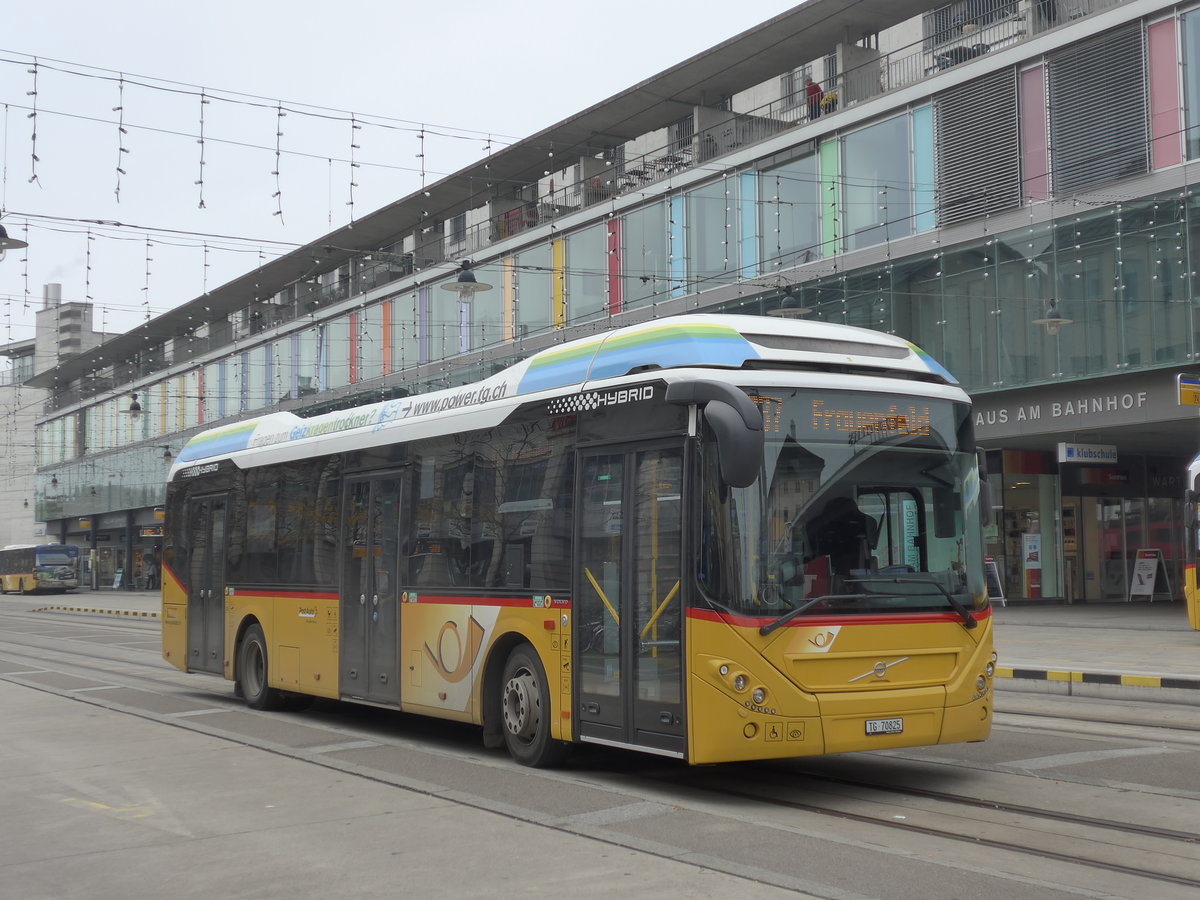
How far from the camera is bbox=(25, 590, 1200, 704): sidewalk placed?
15375 millimetres

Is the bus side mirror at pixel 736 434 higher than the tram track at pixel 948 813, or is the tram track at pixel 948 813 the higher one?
the bus side mirror at pixel 736 434

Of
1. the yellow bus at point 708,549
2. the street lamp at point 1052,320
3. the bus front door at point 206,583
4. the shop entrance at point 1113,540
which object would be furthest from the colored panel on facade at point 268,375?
the yellow bus at point 708,549

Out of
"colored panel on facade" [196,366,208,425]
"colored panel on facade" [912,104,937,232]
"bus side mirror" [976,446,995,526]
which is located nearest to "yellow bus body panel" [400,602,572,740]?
"bus side mirror" [976,446,995,526]

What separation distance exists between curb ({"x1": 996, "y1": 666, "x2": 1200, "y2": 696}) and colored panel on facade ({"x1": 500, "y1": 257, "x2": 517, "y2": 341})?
26484mm

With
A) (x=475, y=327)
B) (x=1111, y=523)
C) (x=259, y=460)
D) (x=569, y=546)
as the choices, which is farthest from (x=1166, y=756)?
(x=475, y=327)

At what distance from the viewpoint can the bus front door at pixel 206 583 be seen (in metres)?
16.4

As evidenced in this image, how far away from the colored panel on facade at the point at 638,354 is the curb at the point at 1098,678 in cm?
861

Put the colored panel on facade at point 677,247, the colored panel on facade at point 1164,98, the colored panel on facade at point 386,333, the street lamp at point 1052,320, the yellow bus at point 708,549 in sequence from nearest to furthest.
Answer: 1. the yellow bus at point 708,549
2. the colored panel on facade at point 1164,98
3. the street lamp at point 1052,320
4. the colored panel on facade at point 677,247
5. the colored panel on facade at point 386,333

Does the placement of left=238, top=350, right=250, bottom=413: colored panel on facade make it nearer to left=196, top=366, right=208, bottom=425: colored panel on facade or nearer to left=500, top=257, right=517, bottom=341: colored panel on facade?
left=196, top=366, right=208, bottom=425: colored panel on facade

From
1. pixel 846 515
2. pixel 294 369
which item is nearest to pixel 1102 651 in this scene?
pixel 846 515

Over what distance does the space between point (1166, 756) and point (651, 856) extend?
526 centimetres

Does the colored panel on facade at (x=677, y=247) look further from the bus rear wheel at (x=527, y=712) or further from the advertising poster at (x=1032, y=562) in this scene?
the bus rear wheel at (x=527, y=712)

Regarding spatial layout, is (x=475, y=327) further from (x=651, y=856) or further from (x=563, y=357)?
(x=651, y=856)

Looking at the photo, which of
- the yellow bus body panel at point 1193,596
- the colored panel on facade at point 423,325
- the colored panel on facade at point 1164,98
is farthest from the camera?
the colored panel on facade at point 423,325
